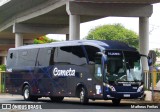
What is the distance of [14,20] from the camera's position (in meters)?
59.6

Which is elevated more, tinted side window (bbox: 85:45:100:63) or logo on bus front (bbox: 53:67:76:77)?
tinted side window (bbox: 85:45:100:63)

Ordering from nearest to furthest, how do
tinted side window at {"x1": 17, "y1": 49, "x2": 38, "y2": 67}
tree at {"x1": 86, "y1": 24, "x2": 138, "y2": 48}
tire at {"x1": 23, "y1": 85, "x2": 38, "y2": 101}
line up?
tinted side window at {"x1": 17, "y1": 49, "x2": 38, "y2": 67} → tire at {"x1": 23, "y1": 85, "x2": 38, "y2": 101} → tree at {"x1": 86, "y1": 24, "x2": 138, "y2": 48}

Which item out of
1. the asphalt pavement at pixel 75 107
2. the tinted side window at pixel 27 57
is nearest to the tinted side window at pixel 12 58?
the tinted side window at pixel 27 57

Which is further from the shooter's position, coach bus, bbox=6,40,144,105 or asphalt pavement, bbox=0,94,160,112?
coach bus, bbox=6,40,144,105

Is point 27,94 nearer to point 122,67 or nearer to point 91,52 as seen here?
point 91,52

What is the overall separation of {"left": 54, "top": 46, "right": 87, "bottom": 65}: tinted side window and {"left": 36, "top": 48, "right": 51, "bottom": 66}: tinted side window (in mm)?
720

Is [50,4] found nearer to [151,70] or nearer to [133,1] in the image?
[133,1]

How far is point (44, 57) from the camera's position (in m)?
27.6

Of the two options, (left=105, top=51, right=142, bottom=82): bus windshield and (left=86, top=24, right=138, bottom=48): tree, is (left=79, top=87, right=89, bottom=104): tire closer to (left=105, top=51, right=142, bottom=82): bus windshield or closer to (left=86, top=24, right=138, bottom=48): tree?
(left=105, top=51, right=142, bottom=82): bus windshield

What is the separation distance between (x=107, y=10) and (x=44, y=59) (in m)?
15.3

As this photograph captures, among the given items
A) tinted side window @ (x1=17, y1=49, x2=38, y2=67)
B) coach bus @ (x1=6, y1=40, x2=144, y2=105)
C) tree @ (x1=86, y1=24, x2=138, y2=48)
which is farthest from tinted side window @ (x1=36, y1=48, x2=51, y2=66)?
tree @ (x1=86, y1=24, x2=138, y2=48)

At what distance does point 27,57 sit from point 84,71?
19.7 ft

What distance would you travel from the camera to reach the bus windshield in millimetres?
23234

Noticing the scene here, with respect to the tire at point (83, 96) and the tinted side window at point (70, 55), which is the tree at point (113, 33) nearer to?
the tinted side window at point (70, 55)
